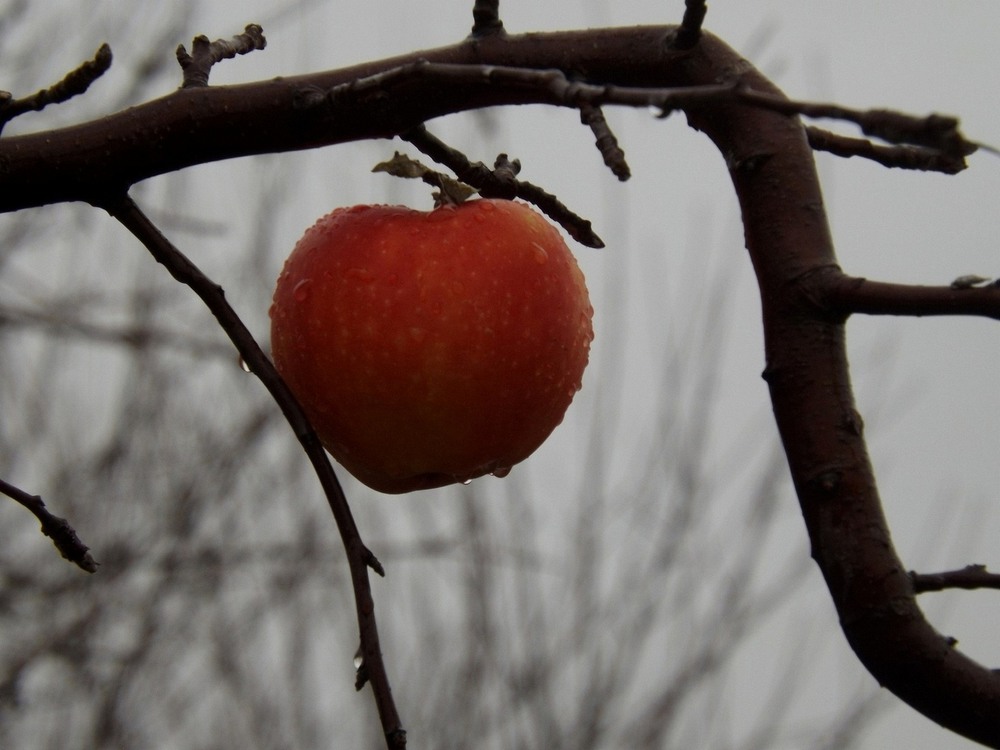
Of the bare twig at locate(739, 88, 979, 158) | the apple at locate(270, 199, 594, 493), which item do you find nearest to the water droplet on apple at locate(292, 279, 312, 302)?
the apple at locate(270, 199, 594, 493)

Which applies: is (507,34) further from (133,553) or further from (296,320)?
(133,553)

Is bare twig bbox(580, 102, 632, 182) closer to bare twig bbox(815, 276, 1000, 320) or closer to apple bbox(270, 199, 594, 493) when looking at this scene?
bare twig bbox(815, 276, 1000, 320)

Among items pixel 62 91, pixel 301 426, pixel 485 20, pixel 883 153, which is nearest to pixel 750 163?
pixel 883 153

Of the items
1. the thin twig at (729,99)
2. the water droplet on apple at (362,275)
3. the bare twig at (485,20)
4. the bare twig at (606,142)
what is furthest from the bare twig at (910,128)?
the water droplet on apple at (362,275)

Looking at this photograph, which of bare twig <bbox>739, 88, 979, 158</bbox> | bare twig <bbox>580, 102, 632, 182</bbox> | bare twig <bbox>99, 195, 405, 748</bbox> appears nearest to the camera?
bare twig <bbox>739, 88, 979, 158</bbox>

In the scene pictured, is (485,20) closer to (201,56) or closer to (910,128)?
(201,56)

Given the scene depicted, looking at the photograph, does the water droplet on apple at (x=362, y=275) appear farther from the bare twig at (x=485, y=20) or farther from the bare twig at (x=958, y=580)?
the bare twig at (x=958, y=580)

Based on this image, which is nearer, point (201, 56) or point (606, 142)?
point (606, 142)
